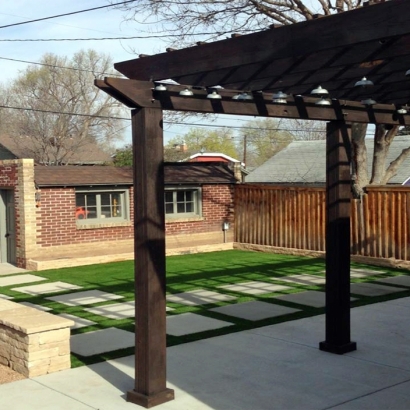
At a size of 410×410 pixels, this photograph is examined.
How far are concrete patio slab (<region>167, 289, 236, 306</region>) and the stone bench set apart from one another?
13.8ft

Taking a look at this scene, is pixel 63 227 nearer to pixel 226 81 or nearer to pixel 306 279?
pixel 306 279

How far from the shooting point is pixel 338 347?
8.08 m

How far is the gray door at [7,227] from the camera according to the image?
1784 centimetres

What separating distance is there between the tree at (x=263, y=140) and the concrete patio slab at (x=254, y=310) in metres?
62.8

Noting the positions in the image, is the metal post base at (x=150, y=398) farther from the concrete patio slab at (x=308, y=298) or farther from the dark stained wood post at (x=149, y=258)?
the concrete patio slab at (x=308, y=298)

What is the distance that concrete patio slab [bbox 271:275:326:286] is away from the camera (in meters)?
14.0

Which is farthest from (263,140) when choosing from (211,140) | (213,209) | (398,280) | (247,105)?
(247,105)

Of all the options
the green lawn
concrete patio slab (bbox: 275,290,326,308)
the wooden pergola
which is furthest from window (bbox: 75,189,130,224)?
the wooden pergola

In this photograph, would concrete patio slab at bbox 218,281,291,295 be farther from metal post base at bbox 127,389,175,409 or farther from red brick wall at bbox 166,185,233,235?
red brick wall at bbox 166,185,233,235

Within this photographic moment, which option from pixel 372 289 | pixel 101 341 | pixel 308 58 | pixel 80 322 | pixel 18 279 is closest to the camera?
pixel 308 58

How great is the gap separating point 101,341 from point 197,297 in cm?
356

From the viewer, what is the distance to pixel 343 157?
26.6ft

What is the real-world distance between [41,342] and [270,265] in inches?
398

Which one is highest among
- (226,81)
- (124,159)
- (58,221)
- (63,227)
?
(124,159)
